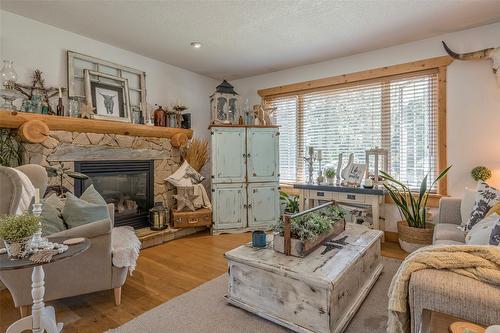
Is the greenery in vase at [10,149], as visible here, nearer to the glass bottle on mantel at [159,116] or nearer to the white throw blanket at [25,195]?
the white throw blanket at [25,195]

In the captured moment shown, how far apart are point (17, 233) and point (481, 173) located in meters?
4.11

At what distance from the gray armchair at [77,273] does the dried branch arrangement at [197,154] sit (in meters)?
2.30

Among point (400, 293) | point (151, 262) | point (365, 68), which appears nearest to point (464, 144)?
point (365, 68)

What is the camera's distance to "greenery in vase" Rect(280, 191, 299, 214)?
14.0 feet

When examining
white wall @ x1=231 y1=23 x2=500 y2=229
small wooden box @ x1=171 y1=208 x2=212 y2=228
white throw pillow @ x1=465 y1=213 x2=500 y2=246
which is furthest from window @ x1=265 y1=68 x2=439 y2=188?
white throw pillow @ x1=465 y1=213 x2=500 y2=246

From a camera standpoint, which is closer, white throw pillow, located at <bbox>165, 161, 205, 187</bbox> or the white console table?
the white console table

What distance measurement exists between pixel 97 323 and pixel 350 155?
3.43 meters

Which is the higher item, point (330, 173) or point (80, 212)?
point (330, 173)

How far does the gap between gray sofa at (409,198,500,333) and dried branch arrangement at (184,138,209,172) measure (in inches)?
139

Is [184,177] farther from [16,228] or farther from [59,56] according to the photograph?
[16,228]

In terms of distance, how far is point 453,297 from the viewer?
111 centimetres

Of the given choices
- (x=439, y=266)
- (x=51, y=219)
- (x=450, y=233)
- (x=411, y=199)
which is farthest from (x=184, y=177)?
(x=439, y=266)

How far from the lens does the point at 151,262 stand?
2912 millimetres

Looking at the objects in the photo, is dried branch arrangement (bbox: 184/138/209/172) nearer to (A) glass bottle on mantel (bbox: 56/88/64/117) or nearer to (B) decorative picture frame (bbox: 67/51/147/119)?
(B) decorative picture frame (bbox: 67/51/147/119)
